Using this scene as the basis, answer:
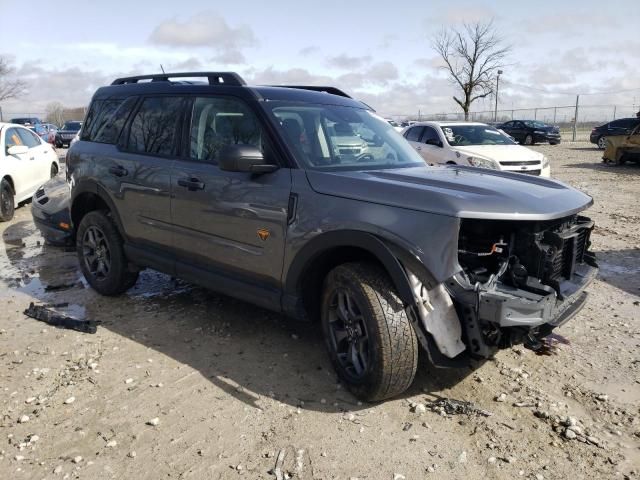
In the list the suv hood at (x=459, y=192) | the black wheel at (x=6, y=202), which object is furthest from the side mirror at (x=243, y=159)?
the black wheel at (x=6, y=202)

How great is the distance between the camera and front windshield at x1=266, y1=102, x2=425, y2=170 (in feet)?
12.5

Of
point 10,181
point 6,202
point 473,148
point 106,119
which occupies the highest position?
point 106,119

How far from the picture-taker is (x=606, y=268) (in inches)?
Result: 251

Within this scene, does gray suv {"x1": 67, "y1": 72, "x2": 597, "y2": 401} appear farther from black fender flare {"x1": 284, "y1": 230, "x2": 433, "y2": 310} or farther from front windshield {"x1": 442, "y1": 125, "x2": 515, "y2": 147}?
front windshield {"x1": 442, "y1": 125, "x2": 515, "y2": 147}

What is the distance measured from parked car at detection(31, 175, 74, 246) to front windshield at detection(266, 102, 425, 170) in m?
4.16

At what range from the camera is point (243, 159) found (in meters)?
3.58

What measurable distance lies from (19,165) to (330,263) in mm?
8678

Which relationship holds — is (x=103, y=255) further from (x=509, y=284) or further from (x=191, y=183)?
(x=509, y=284)

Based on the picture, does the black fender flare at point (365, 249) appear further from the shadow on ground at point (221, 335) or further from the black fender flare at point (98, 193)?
the black fender flare at point (98, 193)

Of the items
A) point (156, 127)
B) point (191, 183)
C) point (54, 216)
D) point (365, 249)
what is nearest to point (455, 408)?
point (365, 249)

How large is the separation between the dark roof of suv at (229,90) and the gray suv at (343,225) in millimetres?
19

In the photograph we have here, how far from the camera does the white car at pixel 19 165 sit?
955 cm

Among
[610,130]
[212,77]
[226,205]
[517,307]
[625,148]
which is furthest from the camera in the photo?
[610,130]

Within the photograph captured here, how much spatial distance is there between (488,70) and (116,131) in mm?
40061
